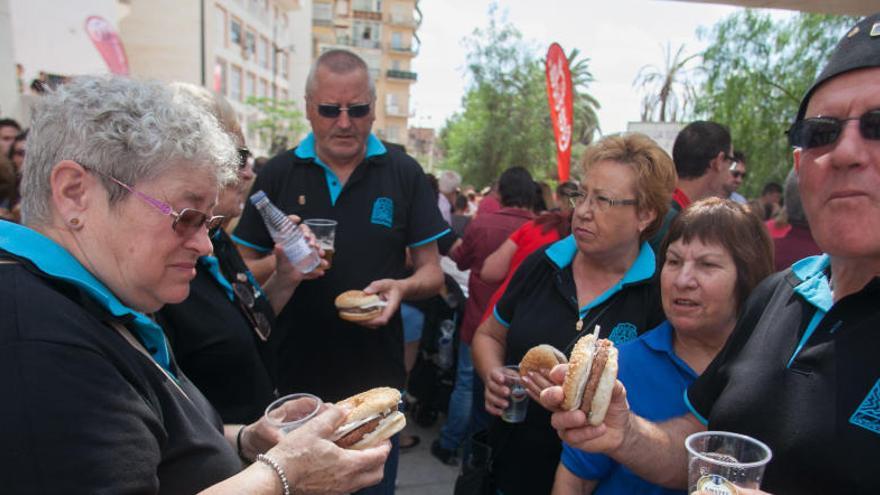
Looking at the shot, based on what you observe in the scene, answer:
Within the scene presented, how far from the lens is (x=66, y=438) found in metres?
1.03

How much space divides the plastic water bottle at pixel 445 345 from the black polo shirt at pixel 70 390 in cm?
444

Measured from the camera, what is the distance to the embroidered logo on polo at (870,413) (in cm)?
122

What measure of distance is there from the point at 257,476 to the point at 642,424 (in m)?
1.20

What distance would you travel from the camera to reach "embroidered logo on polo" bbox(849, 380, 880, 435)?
1223 mm

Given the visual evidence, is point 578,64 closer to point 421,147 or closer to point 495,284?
point 421,147

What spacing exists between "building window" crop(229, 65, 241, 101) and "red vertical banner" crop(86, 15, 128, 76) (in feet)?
80.8

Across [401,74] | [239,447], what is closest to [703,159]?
→ [239,447]

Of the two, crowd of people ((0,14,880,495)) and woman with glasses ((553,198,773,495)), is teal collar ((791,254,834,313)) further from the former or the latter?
woman with glasses ((553,198,773,495))

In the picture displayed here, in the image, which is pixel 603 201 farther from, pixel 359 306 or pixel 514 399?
pixel 359 306

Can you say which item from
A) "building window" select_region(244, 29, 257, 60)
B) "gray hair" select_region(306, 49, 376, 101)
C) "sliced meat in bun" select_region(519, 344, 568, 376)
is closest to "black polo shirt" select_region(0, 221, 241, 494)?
"sliced meat in bun" select_region(519, 344, 568, 376)

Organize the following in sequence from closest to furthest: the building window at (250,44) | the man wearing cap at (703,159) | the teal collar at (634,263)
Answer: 1. the teal collar at (634,263)
2. the man wearing cap at (703,159)
3. the building window at (250,44)

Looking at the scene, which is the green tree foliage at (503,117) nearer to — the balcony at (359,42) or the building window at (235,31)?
the building window at (235,31)

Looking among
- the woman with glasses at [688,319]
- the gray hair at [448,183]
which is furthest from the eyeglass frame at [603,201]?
the gray hair at [448,183]

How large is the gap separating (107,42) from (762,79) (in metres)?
20.3
